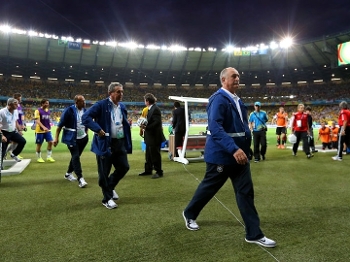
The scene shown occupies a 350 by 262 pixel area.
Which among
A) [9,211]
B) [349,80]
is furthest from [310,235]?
[349,80]

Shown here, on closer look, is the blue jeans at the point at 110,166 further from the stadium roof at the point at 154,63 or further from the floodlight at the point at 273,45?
the floodlight at the point at 273,45

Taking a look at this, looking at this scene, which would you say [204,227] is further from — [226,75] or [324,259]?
[226,75]

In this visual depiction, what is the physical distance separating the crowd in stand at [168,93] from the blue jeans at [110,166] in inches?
1872

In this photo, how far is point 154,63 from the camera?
60562mm

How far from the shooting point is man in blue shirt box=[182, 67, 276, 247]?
2957 mm

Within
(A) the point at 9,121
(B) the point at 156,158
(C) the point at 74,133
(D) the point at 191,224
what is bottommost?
(D) the point at 191,224

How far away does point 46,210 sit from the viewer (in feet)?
13.7

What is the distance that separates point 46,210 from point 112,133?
4.93 ft

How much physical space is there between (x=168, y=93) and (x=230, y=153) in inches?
2568

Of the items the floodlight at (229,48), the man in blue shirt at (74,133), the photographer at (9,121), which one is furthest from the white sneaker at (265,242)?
the floodlight at (229,48)

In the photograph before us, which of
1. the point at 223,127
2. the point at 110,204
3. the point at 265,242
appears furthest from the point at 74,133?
the point at 265,242

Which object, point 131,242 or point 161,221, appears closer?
point 131,242

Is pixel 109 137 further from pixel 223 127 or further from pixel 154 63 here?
pixel 154 63

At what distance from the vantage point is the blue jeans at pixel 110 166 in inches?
169
